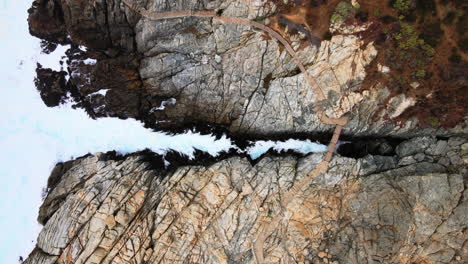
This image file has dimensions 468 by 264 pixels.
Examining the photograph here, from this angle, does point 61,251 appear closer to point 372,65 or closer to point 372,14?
point 372,65

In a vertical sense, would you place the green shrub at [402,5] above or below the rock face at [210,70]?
above

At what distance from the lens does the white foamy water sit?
29812 millimetres

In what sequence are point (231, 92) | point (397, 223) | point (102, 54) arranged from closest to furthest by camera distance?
point (397, 223)
point (231, 92)
point (102, 54)

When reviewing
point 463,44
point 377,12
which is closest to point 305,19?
point 377,12

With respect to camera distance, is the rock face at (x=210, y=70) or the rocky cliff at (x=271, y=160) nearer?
the rocky cliff at (x=271, y=160)

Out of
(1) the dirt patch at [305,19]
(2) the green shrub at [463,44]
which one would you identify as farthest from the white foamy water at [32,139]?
(2) the green shrub at [463,44]

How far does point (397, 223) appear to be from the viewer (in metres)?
25.1

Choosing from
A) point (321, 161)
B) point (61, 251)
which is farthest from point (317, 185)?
point (61, 251)

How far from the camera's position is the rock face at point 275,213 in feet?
82.1

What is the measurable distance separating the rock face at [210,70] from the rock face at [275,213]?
3.95 m

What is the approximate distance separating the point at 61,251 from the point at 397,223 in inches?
1091

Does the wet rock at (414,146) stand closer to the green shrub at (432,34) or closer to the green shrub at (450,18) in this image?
the green shrub at (432,34)

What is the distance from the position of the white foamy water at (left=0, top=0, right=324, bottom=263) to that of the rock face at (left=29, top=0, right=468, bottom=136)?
154cm

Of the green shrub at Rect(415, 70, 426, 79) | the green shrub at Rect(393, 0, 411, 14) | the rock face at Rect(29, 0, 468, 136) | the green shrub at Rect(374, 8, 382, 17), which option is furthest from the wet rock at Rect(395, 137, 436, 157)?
the green shrub at Rect(374, 8, 382, 17)
